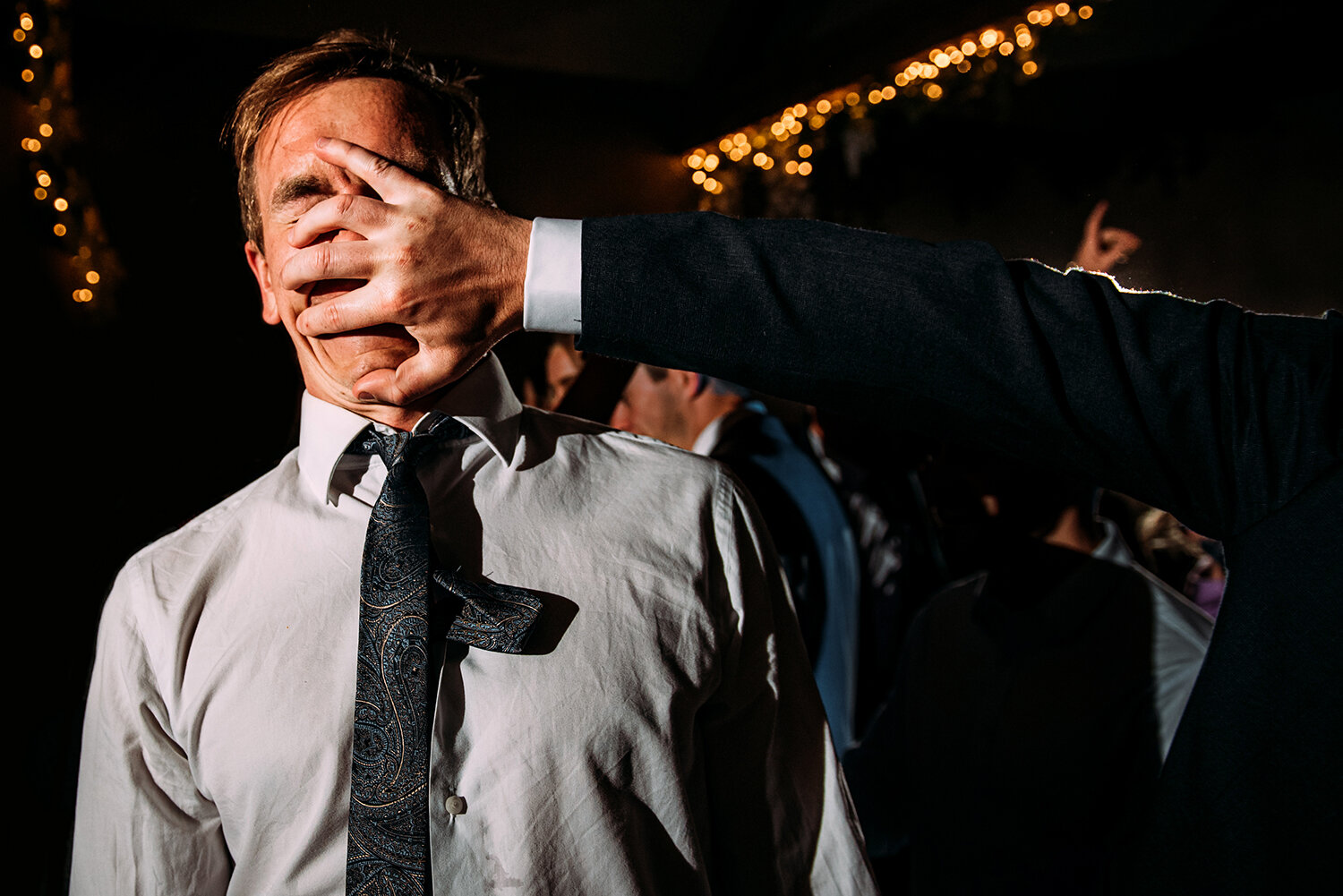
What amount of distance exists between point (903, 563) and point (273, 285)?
117cm

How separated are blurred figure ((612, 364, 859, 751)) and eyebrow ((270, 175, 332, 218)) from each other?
741mm

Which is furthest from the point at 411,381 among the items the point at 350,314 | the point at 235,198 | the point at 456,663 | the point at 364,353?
the point at 235,198

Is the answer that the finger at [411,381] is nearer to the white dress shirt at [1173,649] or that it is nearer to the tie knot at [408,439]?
the tie knot at [408,439]

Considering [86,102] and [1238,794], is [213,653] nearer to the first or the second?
[86,102]

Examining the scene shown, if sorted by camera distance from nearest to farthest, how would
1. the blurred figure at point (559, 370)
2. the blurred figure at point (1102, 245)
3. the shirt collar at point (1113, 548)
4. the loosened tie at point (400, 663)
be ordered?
the loosened tie at point (400, 663) < the blurred figure at point (1102, 245) < the shirt collar at point (1113, 548) < the blurred figure at point (559, 370)

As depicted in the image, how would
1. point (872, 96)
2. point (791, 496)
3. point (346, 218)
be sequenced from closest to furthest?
point (346, 218)
point (872, 96)
point (791, 496)

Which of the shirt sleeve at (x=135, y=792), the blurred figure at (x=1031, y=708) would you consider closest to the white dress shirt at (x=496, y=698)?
the shirt sleeve at (x=135, y=792)

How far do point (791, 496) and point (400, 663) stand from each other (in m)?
0.92

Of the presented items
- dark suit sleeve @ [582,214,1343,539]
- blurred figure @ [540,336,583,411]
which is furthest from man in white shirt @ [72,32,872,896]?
blurred figure @ [540,336,583,411]

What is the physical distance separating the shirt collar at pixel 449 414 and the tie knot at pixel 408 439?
11mm

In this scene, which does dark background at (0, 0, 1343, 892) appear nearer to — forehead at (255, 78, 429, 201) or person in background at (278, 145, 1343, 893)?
forehead at (255, 78, 429, 201)

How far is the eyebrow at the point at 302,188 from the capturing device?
2.61 feet

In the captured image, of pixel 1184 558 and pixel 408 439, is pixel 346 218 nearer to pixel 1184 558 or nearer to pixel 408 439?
pixel 408 439

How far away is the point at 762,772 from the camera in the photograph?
889 mm
